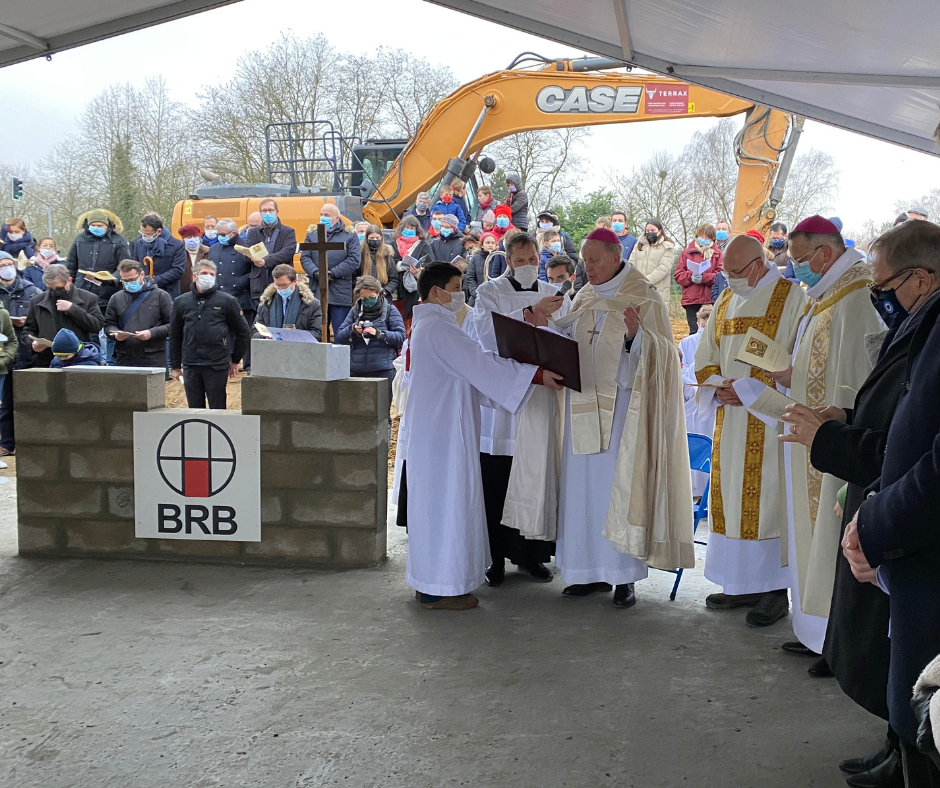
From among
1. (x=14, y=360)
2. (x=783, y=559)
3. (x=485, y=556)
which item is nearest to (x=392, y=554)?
(x=485, y=556)

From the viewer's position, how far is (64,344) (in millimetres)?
7980

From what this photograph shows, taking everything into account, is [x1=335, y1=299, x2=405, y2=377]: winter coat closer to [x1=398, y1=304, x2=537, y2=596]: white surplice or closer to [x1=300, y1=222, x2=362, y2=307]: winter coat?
[x1=300, y1=222, x2=362, y2=307]: winter coat

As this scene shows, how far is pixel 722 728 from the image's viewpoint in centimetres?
340

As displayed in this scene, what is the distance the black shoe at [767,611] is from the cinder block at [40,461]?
13.3ft

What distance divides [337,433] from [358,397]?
0.24 m

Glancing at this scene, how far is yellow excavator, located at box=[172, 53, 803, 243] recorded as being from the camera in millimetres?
11750

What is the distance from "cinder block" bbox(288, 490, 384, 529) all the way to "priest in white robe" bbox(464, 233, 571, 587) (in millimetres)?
690

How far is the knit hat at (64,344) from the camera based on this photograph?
7.97 meters

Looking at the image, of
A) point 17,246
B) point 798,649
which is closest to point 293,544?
point 798,649

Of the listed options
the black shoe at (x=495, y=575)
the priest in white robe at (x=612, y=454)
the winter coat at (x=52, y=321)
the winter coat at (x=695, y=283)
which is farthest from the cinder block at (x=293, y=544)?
the winter coat at (x=695, y=283)

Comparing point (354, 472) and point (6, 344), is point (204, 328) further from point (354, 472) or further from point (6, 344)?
point (354, 472)

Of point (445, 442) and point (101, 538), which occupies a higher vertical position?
point (445, 442)

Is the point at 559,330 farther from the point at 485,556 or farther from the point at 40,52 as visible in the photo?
the point at 40,52

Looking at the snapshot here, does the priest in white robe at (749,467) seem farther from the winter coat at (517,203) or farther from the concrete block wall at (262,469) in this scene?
the winter coat at (517,203)
